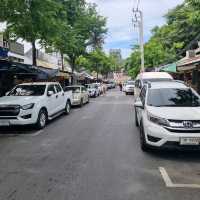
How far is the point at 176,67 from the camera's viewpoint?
1011 inches

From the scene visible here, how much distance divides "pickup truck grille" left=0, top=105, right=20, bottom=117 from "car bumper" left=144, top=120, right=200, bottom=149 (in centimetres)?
551

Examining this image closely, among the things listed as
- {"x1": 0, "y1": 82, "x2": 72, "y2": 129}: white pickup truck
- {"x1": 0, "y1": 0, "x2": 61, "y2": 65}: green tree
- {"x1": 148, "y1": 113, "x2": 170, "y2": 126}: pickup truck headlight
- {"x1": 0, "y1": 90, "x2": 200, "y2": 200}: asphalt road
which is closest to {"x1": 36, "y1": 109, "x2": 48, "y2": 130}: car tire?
{"x1": 0, "y1": 82, "x2": 72, "y2": 129}: white pickup truck

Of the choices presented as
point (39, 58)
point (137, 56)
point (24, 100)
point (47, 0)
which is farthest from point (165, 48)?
point (24, 100)

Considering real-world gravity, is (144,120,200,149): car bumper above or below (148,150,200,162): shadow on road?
above

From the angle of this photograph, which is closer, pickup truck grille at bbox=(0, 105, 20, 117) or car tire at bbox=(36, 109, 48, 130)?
pickup truck grille at bbox=(0, 105, 20, 117)

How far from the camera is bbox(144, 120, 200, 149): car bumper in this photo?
701 centimetres

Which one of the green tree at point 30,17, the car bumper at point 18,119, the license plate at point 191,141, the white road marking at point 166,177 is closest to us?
the white road marking at point 166,177

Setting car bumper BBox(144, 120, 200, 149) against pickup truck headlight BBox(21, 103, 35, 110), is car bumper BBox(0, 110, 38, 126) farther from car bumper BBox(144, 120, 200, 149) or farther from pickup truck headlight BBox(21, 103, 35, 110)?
car bumper BBox(144, 120, 200, 149)

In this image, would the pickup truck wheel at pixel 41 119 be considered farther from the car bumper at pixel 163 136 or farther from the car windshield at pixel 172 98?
the car bumper at pixel 163 136

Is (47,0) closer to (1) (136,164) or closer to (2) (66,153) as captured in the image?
(2) (66,153)

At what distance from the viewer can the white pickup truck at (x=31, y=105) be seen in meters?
11.2

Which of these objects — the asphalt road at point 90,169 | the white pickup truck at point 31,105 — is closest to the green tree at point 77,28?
the white pickup truck at point 31,105

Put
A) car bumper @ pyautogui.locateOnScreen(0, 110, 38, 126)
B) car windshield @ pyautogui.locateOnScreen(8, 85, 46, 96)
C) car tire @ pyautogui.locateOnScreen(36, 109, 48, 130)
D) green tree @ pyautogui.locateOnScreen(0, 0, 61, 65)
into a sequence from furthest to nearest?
green tree @ pyautogui.locateOnScreen(0, 0, 61, 65), car windshield @ pyautogui.locateOnScreen(8, 85, 46, 96), car tire @ pyautogui.locateOnScreen(36, 109, 48, 130), car bumper @ pyautogui.locateOnScreen(0, 110, 38, 126)

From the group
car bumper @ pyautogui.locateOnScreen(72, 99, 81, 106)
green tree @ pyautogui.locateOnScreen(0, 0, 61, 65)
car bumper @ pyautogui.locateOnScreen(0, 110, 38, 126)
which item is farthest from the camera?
car bumper @ pyautogui.locateOnScreen(72, 99, 81, 106)
